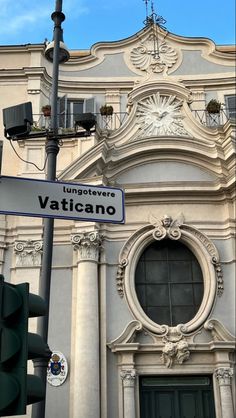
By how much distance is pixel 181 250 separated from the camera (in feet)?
50.8

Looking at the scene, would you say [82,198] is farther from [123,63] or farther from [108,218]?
[123,63]

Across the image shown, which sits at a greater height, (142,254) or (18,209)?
(142,254)

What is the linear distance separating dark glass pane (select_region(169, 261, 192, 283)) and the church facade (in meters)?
0.03

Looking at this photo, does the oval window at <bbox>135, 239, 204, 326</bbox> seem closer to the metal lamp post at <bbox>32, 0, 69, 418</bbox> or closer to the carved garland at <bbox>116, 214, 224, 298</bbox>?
the carved garland at <bbox>116, 214, 224, 298</bbox>

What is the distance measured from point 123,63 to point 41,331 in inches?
550

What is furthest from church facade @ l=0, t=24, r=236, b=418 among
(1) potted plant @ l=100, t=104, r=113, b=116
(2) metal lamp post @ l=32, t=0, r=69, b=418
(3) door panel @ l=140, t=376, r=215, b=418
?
(2) metal lamp post @ l=32, t=0, r=69, b=418

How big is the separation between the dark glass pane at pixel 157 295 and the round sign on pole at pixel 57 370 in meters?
2.77

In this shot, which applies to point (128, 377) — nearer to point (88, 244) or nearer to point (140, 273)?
point (140, 273)

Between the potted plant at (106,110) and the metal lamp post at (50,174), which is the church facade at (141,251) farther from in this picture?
the metal lamp post at (50,174)

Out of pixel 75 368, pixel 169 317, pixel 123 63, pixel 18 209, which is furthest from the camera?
pixel 123 63

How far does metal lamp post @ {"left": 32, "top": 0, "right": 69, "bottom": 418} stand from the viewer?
651 cm

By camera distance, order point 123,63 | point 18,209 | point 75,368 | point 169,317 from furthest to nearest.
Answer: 1. point 123,63
2. point 169,317
3. point 75,368
4. point 18,209

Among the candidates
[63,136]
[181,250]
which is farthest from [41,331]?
[181,250]

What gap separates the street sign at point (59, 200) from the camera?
5.75 meters
